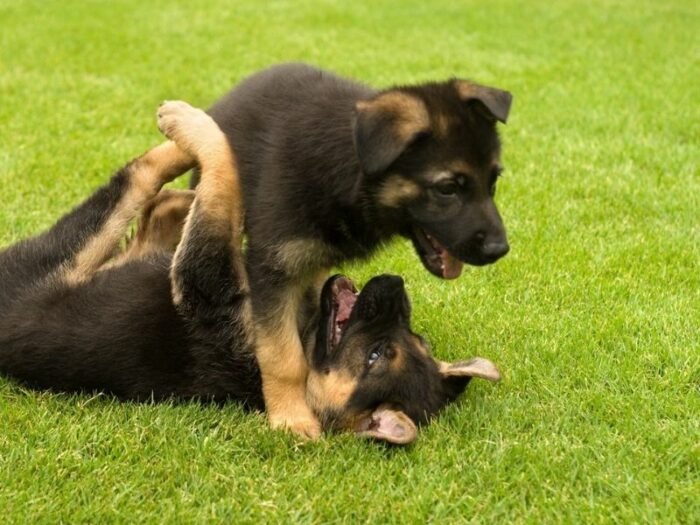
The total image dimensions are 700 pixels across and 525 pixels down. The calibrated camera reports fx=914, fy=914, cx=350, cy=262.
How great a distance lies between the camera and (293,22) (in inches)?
558

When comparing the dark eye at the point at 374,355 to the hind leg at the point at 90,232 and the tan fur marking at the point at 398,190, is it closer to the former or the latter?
the tan fur marking at the point at 398,190

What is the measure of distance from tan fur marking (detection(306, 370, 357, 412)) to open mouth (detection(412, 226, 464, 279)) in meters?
0.68

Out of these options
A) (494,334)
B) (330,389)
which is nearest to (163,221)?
(330,389)

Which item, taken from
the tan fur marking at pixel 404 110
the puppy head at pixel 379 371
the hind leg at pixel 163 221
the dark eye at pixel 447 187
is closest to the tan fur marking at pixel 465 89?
the tan fur marking at pixel 404 110

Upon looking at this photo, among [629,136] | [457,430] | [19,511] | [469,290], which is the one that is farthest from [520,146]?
[19,511]

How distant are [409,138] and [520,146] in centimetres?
481

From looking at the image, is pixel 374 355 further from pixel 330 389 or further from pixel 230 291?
pixel 230 291

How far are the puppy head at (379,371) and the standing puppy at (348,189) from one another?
137 mm

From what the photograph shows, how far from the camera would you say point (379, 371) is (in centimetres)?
445

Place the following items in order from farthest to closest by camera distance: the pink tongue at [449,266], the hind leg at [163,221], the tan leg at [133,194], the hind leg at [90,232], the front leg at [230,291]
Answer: the hind leg at [163,221]
the tan leg at [133,194]
the hind leg at [90,232]
the front leg at [230,291]
the pink tongue at [449,266]

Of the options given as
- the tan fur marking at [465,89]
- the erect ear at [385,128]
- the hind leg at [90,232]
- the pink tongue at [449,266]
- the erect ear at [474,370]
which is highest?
the tan fur marking at [465,89]

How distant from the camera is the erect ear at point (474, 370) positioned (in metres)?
4.45

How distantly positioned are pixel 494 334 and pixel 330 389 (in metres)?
1.15

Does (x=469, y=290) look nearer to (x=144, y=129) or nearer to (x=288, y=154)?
(x=288, y=154)
